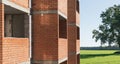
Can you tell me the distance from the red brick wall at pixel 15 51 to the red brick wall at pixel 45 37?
1.63 metres

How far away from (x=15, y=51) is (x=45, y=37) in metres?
3.77

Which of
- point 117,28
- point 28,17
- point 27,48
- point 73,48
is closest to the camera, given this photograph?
point 27,48

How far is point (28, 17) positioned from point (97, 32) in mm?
81462

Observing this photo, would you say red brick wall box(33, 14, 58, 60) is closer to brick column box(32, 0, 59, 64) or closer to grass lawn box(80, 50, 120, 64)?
brick column box(32, 0, 59, 64)

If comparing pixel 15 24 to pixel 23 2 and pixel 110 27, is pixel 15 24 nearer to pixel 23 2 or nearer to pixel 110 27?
pixel 23 2

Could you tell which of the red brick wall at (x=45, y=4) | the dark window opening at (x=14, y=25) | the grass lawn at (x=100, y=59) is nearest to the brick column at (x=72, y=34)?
the red brick wall at (x=45, y=4)

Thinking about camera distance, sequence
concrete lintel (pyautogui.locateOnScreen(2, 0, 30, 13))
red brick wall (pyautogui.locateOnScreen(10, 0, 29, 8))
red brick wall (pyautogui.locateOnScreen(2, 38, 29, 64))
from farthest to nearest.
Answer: red brick wall (pyautogui.locateOnScreen(10, 0, 29, 8)), concrete lintel (pyautogui.locateOnScreen(2, 0, 30, 13)), red brick wall (pyautogui.locateOnScreen(2, 38, 29, 64))

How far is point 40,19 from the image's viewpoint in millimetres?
15008

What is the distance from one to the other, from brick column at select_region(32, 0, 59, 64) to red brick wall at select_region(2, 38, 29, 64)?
1.64 meters

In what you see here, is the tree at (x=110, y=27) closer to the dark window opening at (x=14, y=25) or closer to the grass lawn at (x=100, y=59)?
the grass lawn at (x=100, y=59)

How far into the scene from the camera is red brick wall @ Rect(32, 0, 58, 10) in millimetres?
15023

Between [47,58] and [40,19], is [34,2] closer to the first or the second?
[40,19]

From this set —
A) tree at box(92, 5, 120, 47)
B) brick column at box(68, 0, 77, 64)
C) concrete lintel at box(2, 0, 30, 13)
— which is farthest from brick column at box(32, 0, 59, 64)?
tree at box(92, 5, 120, 47)

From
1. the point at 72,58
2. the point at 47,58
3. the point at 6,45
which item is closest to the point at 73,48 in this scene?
the point at 72,58
